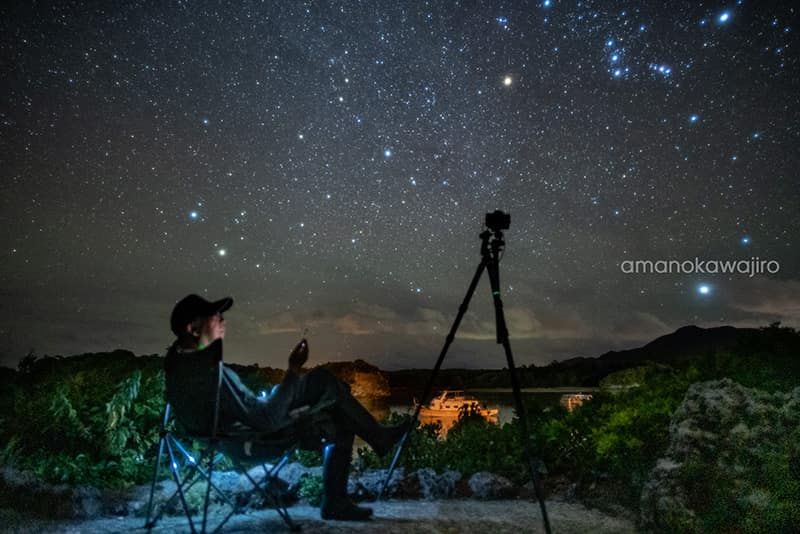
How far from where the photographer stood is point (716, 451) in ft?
12.7

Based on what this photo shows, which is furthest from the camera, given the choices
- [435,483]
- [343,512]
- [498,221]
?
[435,483]

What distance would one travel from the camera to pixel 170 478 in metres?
4.90

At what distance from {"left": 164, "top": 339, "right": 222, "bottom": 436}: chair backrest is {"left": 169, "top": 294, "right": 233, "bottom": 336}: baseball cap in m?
0.29

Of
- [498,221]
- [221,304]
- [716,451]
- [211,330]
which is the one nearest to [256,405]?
[211,330]

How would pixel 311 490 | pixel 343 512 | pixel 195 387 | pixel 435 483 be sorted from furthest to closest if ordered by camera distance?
pixel 435 483, pixel 311 490, pixel 343 512, pixel 195 387

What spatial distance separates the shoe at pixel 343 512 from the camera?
12.9 ft

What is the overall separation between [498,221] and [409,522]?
2.32 metres

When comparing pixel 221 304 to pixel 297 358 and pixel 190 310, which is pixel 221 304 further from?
pixel 297 358

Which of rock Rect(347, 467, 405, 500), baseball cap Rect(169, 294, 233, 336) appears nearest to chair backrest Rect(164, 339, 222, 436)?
baseball cap Rect(169, 294, 233, 336)

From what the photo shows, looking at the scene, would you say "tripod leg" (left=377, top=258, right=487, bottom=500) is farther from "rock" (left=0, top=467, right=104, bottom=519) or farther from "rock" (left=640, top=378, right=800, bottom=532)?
"rock" (left=0, top=467, right=104, bottom=519)

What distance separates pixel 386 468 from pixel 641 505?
241 cm

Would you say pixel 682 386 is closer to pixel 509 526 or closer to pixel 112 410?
pixel 509 526

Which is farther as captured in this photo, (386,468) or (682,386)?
(386,468)

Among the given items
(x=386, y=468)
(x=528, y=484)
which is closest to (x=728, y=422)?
(x=528, y=484)
